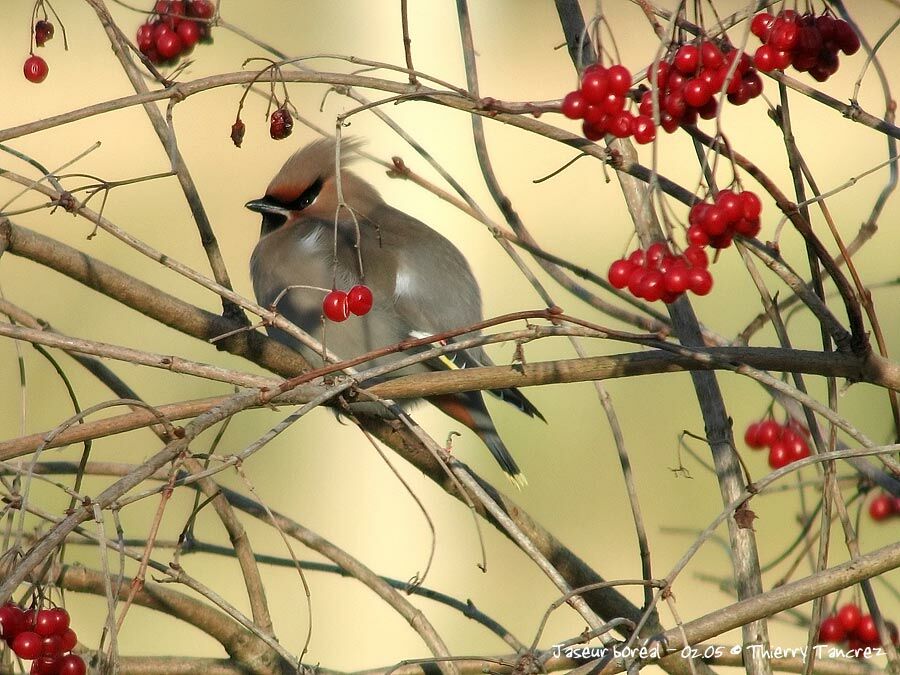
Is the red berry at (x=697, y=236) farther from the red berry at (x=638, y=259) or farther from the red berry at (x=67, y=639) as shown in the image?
the red berry at (x=67, y=639)

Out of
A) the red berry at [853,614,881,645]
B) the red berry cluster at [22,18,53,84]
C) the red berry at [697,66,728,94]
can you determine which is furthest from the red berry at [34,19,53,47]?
the red berry at [853,614,881,645]

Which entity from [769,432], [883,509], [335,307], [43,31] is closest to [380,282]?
[769,432]

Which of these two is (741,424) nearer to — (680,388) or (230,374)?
(680,388)

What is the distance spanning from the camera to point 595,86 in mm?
1439

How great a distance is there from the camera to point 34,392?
6.03m

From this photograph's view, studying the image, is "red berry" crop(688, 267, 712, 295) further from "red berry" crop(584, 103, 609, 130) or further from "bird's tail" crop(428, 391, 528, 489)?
"bird's tail" crop(428, 391, 528, 489)

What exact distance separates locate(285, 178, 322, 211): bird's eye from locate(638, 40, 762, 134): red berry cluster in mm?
2363

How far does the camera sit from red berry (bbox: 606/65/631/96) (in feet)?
4.75

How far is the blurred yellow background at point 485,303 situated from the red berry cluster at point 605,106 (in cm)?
239

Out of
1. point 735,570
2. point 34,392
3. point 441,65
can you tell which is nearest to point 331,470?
point 34,392

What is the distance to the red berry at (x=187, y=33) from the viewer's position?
2.18 meters

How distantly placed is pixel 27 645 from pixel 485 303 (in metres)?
5.25

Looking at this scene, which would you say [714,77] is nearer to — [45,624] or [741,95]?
[741,95]

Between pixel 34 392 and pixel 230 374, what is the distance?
478cm
